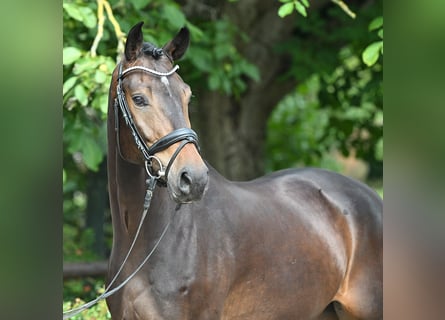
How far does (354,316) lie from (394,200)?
3.24 m

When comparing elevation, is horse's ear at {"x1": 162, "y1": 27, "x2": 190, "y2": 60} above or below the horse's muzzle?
above

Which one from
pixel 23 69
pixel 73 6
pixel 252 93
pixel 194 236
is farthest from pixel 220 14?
pixel 23 69

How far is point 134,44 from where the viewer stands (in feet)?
11.3

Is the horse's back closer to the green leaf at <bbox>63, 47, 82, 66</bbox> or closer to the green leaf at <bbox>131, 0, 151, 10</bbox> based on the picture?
the green leaf at <bbox>63, 47, 82, 66</bbox>

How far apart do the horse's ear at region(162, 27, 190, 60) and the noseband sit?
0.30 meters

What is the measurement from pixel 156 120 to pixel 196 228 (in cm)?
63

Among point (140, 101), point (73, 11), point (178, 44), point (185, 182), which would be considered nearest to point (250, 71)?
point (73, 11)

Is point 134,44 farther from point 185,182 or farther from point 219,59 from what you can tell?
point 219,59

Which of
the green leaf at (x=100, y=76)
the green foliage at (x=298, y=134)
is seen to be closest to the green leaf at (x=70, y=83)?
the green leaf at (x=100, y=76)

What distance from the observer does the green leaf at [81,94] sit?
179 inches

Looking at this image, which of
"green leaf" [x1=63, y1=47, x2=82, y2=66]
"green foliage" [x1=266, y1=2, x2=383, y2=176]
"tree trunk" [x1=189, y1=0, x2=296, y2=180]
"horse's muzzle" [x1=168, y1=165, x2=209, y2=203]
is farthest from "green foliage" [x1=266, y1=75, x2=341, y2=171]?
"horse's muzzle" [x1=168, y1=165, x2=209, y2=203]

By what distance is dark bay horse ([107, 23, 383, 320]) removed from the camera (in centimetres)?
323

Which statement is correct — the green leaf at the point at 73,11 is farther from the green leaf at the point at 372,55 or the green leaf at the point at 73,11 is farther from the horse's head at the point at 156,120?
the green leaf at the point at 372,55

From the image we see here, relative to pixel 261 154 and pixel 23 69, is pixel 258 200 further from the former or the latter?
pixel 261 154
